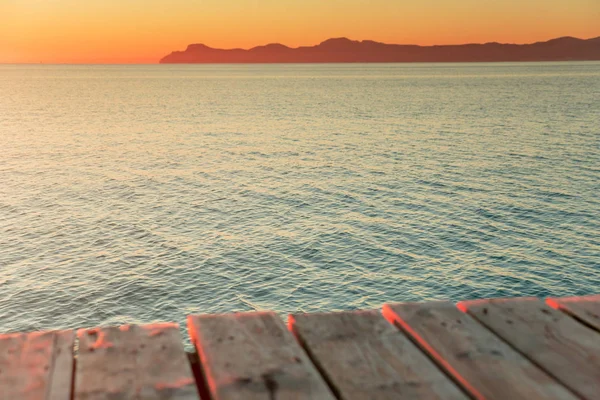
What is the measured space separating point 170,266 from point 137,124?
56.4m

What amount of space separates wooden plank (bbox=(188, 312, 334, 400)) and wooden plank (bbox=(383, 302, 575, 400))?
0.59m

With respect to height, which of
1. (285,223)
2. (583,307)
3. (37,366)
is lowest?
(285,223)

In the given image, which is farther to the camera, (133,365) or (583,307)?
(583,307)

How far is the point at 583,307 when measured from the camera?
3.61m

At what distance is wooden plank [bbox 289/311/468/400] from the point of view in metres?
2.54

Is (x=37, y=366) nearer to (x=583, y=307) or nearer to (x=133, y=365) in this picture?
(x=133, y=365)

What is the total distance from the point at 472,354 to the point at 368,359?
1.58 ft

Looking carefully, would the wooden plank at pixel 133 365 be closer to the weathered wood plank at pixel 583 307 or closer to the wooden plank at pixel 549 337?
the wooden plank at pixel 549 337

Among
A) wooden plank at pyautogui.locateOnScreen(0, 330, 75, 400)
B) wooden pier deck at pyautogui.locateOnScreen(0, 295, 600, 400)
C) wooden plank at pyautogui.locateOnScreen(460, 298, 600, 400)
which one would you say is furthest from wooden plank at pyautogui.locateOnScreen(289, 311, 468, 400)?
wooden plank at pyautogui.locateOnScreen(0, 330, 75, 400)

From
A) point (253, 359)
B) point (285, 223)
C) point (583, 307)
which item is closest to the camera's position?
point (253, 359)

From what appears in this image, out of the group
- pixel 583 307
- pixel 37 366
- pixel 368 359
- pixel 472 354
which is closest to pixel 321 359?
pixel 368 359

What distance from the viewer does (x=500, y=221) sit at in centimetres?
2812

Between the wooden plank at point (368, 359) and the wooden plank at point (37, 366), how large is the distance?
3.35 ft

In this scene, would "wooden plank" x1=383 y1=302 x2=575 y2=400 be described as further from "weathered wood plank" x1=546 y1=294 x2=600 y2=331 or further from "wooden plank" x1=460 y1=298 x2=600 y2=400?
"weathered wood plank" x1=546 y1=294 x2=600 y2=331
